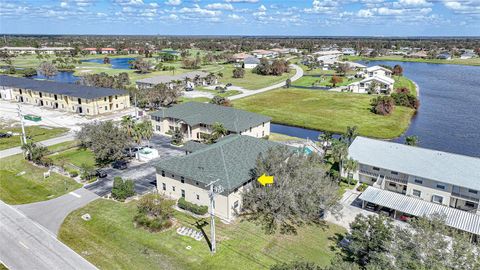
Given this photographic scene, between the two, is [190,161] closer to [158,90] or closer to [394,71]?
[158,90]

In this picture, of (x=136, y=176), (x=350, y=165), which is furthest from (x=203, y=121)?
(x=350, y=165)

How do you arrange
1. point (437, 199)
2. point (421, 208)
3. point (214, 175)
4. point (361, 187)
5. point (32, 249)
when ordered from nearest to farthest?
1. point (32, 249)
2. point (421, 208)
3. point (214, 175)
4. point (437, 199)
5. point (361, 187)

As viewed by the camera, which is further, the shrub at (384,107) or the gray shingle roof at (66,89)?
the shrub at (384,107)

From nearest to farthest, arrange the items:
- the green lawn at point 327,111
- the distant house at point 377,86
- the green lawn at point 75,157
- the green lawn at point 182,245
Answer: the green lawn at point 182,245
the green lawn at point 75,157
the green lawn at point 327,111
the distant house at point 377,86

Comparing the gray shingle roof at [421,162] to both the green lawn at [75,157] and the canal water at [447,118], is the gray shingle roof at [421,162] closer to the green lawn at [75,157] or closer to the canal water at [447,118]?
the canal water at [447,118]

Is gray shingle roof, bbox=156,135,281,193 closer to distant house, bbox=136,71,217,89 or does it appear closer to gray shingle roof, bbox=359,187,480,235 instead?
gray shingle roof, bbox=359,187,480,235

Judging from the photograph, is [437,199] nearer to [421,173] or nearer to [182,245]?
[421,173]

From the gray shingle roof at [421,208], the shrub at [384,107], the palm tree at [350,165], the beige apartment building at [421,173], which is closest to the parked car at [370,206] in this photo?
the gray shingle roof at [421,208]

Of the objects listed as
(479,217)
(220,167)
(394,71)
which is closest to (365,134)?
(479,217)
